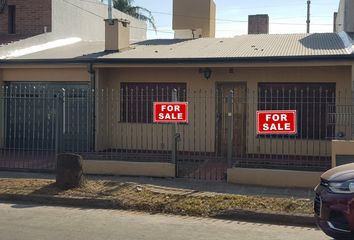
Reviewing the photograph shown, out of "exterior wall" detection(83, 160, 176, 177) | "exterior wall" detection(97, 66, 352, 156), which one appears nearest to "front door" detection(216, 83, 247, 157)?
"exterior wall" detection(97, 66, 352, 156)

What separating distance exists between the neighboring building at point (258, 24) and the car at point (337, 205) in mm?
22682

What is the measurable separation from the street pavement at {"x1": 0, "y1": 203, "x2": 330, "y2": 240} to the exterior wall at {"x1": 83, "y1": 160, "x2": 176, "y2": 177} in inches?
113

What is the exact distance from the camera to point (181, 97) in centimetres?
1648

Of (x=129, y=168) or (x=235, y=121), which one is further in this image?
(x=235, y=121)

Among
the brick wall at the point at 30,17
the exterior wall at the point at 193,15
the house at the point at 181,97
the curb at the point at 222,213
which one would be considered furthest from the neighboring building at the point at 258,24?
the curb at the point at 222,213

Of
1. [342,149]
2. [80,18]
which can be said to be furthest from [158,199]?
[80,18]

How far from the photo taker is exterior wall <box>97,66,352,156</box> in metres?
15.0

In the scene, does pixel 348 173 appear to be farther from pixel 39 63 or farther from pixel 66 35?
pixel 66 35

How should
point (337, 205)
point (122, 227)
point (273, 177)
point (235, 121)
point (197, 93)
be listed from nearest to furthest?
point (337, 205) < point (122, 227) < point (273, 177) < point (235, 121) < point (197, 93)

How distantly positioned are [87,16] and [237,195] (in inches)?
672

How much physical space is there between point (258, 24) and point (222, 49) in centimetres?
1285

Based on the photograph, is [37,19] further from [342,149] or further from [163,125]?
[342,149]

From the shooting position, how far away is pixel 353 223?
19.6 feet

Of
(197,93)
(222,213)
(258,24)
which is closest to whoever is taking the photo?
(222,213)
